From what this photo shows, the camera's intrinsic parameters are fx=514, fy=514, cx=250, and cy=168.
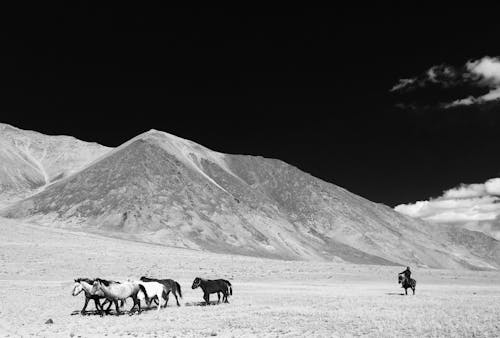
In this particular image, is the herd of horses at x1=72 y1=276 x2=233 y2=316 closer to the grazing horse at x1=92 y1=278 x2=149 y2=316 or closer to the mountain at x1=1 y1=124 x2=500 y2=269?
the grazing horse at x1=92 y1=278 x2=149 y2=316

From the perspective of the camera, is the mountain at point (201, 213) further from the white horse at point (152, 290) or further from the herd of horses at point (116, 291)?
the herd of horses at point (116, 291)

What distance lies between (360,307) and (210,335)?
31.9 feet

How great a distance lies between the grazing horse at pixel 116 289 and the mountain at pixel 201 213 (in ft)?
311

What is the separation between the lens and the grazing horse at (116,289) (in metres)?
22.8

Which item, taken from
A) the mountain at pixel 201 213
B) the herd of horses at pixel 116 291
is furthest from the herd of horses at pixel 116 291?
the mountain at pixel 201 213

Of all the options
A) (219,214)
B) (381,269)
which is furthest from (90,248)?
(219,214)

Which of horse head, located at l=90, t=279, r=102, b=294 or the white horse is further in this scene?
the white horse

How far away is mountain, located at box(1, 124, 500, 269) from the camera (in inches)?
5300

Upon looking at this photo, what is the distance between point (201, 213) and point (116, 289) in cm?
12699

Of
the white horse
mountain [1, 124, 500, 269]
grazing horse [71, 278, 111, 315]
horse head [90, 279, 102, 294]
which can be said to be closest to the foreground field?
the white horse

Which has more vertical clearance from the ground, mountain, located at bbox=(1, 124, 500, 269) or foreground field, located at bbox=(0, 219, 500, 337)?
mountain, located at bbox=(1, 124, 500, 269)

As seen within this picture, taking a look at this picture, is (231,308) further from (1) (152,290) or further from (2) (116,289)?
(2) (116,289)

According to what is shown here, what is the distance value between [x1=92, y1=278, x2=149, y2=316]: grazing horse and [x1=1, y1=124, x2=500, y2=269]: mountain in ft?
311

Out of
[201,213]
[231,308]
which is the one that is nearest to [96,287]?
[231,308]
